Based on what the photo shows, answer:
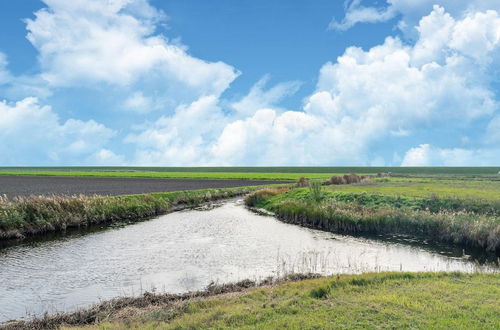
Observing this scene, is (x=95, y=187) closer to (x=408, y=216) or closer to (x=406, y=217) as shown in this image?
(x=406, y=217)

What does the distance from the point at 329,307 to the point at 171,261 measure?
39.6 feet

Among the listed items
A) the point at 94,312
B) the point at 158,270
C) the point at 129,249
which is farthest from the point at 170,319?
the point at 129,249

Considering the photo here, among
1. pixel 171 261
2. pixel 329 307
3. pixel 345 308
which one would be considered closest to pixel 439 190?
pixel 171 261

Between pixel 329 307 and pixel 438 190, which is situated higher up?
pixel 438 190

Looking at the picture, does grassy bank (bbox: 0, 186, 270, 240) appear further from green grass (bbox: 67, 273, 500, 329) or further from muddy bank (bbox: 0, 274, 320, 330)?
green grass (bbox: 67, 273, 500, 329)

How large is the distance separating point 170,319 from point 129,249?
1416 cm

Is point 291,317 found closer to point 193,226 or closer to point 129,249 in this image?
point 129,249

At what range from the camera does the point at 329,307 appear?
11648 mm

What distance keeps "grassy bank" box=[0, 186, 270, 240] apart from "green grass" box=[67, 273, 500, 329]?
2169cm

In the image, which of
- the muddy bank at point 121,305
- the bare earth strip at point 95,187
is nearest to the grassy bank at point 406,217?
the muddy bank at point 121,305

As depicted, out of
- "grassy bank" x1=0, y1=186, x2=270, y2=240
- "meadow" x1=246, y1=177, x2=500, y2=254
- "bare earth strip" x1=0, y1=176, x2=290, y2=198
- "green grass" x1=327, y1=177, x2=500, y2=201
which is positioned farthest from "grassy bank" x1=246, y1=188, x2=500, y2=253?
"bare earth strip" x1=0, y1=176, x2=290, y2=198

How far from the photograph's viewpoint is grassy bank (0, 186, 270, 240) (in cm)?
2917

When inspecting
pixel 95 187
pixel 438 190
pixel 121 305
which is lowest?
pixel 121 305

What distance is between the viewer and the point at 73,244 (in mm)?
26266
